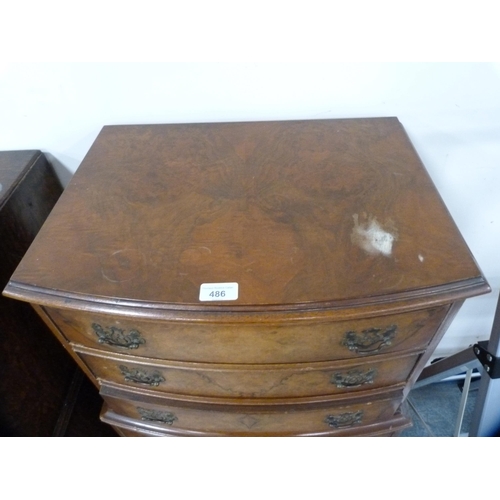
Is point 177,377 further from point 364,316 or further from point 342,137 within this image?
point 342,137

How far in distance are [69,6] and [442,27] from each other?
0.72 m

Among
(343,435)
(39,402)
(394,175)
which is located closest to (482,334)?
(343,435)

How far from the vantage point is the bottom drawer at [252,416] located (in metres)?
0.79

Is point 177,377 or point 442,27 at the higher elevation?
point 442,27

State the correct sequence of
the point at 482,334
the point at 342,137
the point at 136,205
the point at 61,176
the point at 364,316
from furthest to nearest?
1. the point at 482,334
2. the point at 61,176
3. the point at 342,137
4. the point at 136,205
5. the point at 364,316

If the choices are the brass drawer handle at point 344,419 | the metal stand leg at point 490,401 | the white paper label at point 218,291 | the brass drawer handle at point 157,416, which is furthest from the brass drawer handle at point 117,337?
the metal stand leg at point 490,401

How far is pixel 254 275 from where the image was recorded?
0.59 metres

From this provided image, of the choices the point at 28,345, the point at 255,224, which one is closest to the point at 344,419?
the point at 255,224

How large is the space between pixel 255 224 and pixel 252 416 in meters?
0.41

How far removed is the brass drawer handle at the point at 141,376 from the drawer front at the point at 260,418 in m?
0.08

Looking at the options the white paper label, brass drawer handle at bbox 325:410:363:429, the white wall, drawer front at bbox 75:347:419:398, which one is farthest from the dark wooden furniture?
brass drawer handle at bbox 325:410:363:429

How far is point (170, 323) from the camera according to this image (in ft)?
1.95

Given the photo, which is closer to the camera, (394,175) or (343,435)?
(394,175)

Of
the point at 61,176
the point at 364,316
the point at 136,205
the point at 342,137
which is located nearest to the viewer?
the point at 364,316
